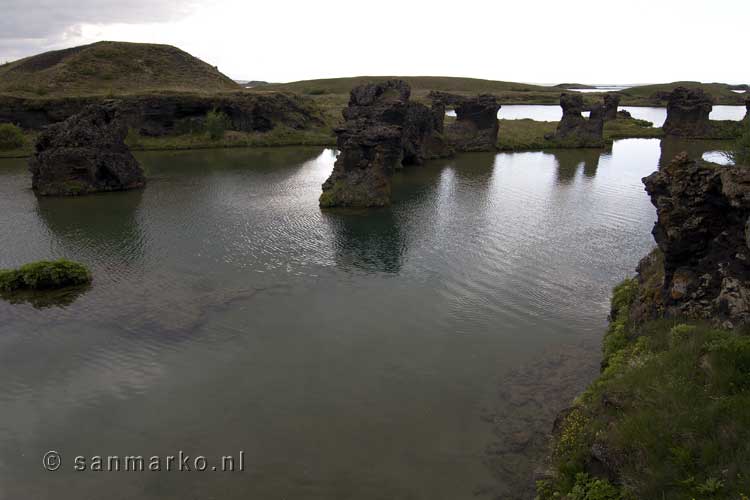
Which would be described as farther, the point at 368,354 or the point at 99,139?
the point at 99,139

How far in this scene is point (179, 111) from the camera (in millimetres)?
96812

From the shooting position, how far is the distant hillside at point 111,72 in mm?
102812

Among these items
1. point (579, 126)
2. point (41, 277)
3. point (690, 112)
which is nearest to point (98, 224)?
point (41, 277)

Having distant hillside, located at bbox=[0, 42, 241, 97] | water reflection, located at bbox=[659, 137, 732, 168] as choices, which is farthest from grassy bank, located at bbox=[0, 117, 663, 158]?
distant hillside, located at bbox=[0, 42, 241, 97]

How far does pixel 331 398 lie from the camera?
20906mm

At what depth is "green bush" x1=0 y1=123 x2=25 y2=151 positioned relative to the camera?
79.4 meters

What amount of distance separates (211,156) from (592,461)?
78.0 metres

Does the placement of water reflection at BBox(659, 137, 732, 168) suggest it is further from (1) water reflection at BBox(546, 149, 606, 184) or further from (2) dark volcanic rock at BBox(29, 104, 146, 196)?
(2) dark volcanic rock at BBox(29, 104, 146, 196)

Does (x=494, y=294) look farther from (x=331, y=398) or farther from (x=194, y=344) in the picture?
(x=194, y=344)

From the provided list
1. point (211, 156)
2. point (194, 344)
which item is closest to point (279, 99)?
point (211, 156)

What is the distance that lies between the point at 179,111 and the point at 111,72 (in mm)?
27239

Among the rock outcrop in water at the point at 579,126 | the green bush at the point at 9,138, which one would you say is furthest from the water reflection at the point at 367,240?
the green bush at the point at 9,138

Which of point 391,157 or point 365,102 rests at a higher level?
point 365,102

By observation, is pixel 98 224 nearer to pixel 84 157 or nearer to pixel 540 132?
pixel 84 157
